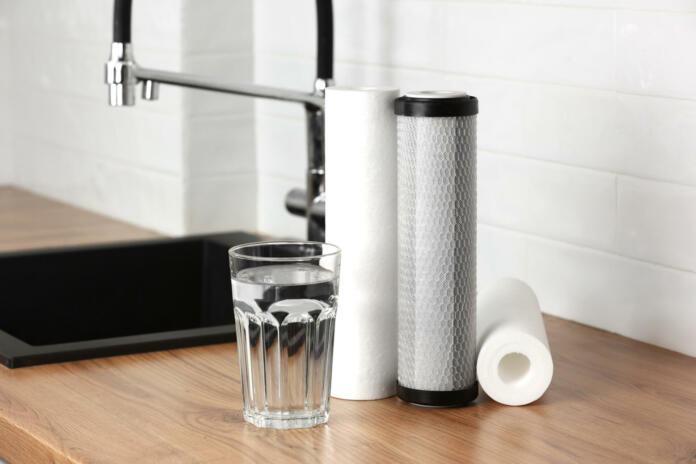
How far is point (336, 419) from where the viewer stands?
0.99 meters

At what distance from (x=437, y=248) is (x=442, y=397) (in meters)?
0.14

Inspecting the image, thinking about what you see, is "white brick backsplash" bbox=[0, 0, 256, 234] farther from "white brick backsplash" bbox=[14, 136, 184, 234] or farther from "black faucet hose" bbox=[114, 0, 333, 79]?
"black faucet hose" bbox=[114, 0, 333, 79]

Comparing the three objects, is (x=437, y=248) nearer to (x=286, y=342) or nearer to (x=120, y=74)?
(x=286, y=342)

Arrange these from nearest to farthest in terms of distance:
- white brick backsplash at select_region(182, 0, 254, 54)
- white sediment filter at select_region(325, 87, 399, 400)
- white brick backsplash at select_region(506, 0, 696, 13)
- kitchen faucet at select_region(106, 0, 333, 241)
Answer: white sediment filter at select_region(325, 87, 399, 400)
white brick backsplash at select_region(506, 0, 696, 13)
kitchen faucet at select_region(106, 0, 333, 241)
white brick backsplash at select_region(182, 0, 254, 54)

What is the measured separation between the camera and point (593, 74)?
50.8 inches

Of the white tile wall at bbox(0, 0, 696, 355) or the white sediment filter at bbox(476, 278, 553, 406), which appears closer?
the white sediment filter at bbox(476, 278, 553, 406)

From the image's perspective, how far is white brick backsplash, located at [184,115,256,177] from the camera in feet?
6.17

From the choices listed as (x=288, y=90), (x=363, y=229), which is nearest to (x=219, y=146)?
(x=288, y=90)

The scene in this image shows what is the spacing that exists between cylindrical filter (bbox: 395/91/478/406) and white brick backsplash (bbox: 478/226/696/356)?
1.11ft

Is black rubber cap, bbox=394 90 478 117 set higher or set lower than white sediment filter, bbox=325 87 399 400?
higher

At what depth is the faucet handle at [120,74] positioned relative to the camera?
1387mm

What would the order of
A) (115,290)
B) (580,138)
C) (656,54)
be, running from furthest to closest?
(115,290) < (580,138) < (656,54)

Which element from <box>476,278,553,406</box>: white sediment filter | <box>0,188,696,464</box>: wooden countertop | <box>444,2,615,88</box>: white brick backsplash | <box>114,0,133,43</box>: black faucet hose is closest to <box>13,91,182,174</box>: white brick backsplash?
<box>114,0,133,43</box>: black faucet hose

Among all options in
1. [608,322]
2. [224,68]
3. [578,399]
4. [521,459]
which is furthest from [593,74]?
[224,68]
